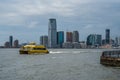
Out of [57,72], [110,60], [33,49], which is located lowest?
[57,72]

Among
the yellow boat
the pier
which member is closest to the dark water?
the pier

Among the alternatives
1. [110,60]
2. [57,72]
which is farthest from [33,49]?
[57,72]

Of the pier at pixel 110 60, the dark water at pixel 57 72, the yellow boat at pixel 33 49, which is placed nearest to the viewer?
the dark water at pixel 57 72

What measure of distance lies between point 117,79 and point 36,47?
107 meters

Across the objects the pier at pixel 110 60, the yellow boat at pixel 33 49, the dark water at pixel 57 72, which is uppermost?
the yellow boat at pixel 33 49

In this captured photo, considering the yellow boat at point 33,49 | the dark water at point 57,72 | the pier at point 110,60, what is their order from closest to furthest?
the dark water at point 57,72 < the pier at point 110,60 < the yellow boat at point 33,49

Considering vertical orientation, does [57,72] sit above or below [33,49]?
below

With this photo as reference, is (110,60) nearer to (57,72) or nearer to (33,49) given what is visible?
(57,72)

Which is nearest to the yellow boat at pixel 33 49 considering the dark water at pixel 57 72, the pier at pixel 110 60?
the dark water at pixel 57 72

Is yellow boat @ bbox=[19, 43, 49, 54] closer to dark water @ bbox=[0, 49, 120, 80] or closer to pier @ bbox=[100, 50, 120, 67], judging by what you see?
dark water @ bbox=[0, 49, 120, 80]

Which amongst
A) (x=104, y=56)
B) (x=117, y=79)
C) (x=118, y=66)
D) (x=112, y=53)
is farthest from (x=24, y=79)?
(x=112, y=53)

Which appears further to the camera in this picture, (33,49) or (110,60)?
(33,49)

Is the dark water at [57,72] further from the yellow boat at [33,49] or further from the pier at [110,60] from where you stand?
the yellow boat at [33,49]

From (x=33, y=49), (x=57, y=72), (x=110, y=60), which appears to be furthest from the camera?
(x=33, y=49)
